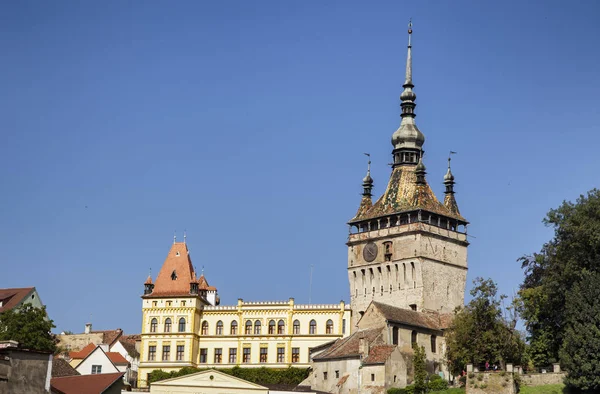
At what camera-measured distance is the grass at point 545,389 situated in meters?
71.4

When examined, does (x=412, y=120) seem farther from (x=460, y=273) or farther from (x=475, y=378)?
(x=475, y=378)

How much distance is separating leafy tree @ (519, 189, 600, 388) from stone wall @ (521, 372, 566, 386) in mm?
1681

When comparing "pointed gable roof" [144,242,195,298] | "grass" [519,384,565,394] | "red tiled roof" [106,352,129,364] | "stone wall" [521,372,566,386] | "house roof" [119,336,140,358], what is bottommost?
"grass" [519,384,565,394]

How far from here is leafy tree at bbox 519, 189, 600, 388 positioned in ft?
228

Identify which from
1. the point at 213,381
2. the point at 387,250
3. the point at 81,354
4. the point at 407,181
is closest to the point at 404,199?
the point at 407,181

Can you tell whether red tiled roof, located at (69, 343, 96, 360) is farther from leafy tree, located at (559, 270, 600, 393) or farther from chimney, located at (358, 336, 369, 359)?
leafy tree, located at (559, 270, 600, 393)

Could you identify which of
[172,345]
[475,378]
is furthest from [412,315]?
[172,345]

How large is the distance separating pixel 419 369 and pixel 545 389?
1243cm

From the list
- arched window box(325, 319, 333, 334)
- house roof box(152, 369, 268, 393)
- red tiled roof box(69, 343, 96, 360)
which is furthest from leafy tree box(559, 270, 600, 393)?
red tiled roof box(69, 343, 96, 360)

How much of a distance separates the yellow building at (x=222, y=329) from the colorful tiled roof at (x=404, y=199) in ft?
32.5

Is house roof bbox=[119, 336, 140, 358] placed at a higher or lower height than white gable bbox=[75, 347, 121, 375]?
higher

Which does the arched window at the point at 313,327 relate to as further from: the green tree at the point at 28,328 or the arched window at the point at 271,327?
the green tree at the point at 28,328

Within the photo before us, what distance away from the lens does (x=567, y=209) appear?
75.4m

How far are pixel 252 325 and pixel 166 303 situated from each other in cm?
856
